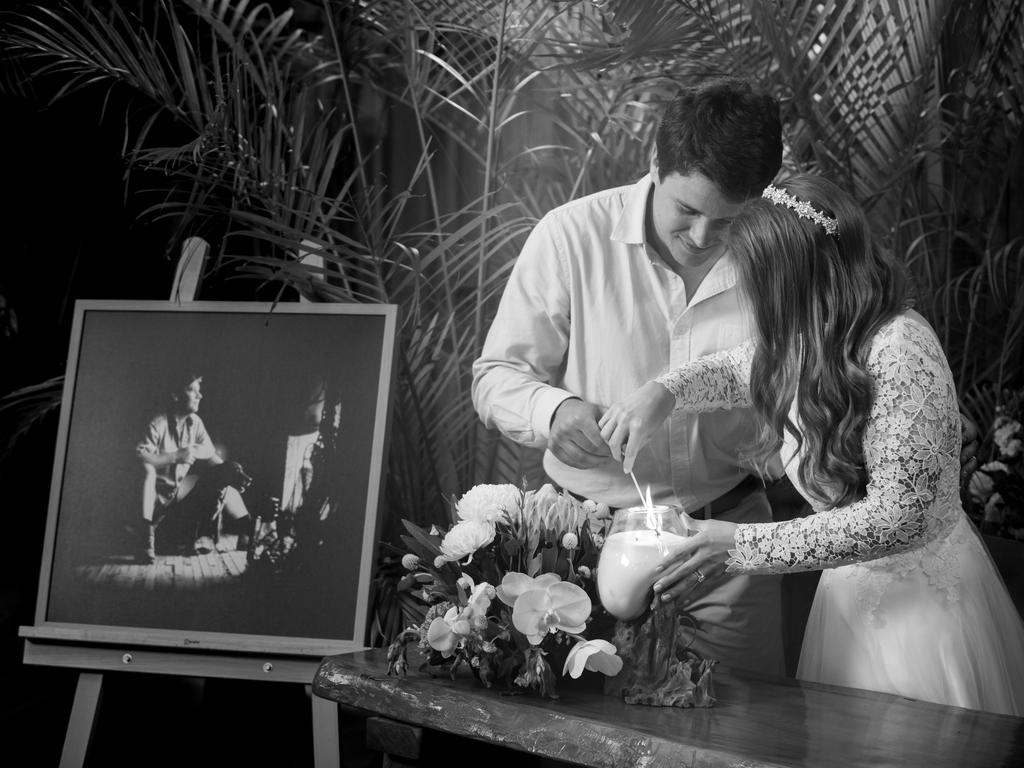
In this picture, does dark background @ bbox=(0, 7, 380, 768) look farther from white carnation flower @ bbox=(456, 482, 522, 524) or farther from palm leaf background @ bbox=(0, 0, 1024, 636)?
white carnation flower @ bbox=(456, 482, 522, 524)

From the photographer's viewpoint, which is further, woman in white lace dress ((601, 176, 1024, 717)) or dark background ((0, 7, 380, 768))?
dark background ((0, 7, 380, 768))

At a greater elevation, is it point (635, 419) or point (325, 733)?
point (635, 419)

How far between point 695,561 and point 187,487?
1.45 metres

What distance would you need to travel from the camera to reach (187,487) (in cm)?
257

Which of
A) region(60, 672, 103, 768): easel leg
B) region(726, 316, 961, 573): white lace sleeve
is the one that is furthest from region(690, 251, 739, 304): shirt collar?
region(60, 672, 103, 768): easel leg

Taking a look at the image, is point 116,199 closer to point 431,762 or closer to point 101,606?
point 101,606

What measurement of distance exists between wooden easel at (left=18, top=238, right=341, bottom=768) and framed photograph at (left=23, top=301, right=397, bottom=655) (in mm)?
31

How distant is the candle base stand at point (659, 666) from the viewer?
4.70 ft

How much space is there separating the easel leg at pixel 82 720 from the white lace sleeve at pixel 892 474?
1.59m

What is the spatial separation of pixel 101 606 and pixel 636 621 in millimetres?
1533

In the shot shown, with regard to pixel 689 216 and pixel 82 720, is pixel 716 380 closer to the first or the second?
pixel 689 216

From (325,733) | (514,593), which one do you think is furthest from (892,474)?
(325,733)

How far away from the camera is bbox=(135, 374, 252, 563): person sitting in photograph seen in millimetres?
2545

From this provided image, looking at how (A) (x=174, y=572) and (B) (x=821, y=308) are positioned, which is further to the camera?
(A) (x=174, y=572)
